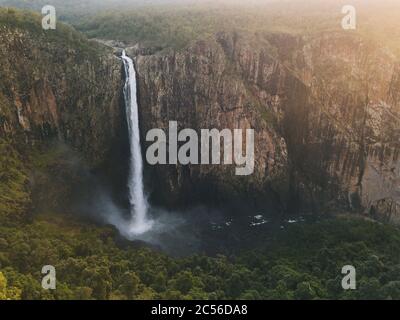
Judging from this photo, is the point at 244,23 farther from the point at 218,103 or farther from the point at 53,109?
the point at 53,109

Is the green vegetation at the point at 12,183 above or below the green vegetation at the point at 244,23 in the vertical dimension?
below

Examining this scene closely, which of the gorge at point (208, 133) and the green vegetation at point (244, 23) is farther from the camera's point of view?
the green vegetation at point (244, 23)

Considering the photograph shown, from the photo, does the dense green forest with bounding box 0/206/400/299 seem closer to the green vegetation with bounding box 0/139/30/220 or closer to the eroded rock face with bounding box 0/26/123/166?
the green vegetation with bounding box 0/139/30/220

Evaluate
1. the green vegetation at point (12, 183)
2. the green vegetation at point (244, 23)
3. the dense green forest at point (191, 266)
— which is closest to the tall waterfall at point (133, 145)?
the green vegetation at point (244, 23)

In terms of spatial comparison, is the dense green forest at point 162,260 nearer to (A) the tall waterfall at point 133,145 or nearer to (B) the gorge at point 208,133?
(B) the gorge at point 208,133

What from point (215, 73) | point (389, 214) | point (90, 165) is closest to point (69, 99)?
point (90, 165)

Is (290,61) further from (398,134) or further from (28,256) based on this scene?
(28,256)

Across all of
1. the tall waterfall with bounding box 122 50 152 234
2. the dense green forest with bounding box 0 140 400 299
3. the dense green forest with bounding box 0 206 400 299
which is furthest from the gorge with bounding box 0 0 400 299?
the dense green forest with bounding box 0 206 400 299

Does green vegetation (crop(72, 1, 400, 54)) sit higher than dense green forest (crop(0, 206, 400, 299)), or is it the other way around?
green vegetation (crop(72, 1, 400, 54))

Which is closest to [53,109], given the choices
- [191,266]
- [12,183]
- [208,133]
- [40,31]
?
[40,31]
